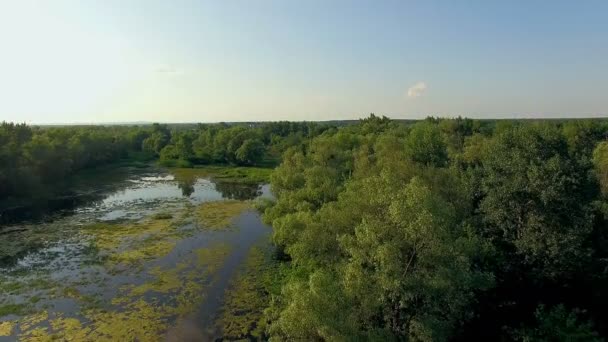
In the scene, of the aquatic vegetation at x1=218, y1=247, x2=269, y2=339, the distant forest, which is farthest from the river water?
the distant forest

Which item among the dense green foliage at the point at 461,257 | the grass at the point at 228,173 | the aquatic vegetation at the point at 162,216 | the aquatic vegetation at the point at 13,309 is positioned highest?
the dense green foliage at the point at 461,257

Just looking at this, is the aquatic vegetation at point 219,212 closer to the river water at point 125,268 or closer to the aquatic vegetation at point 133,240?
the river water at point 125,268

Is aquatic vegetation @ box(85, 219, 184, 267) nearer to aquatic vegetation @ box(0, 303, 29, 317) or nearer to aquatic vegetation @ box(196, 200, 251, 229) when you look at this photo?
aquatic vegetation @ box(196, 200, 251, 229)

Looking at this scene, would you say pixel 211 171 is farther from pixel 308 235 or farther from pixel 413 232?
pixel 413 232

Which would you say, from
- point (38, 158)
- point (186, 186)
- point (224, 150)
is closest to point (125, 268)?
point (186, 186)

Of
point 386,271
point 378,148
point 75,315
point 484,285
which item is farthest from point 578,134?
point 75,315

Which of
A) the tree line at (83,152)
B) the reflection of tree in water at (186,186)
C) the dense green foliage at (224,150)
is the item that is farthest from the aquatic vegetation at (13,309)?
the dense green foliage at (224,150)
